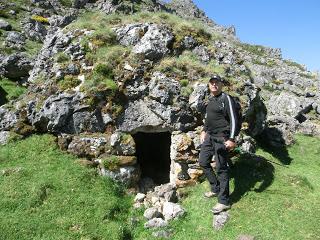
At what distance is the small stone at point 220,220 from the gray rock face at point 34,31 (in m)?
33.4

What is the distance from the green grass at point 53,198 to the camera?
12445mm

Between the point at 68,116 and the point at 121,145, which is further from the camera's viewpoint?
the point at 68,116

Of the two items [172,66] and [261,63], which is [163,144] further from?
[261,63]

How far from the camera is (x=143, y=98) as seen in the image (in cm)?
1723

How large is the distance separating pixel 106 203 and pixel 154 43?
8196 mm

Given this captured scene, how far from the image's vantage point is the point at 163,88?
667 inches

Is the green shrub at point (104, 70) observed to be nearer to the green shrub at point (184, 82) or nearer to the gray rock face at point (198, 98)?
the green shrub at point (184, 82)

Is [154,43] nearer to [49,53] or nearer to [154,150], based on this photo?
[49,53]

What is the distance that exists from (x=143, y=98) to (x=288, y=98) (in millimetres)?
19681

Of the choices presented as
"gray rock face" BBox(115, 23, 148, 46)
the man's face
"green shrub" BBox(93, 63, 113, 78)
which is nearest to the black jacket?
the man's face

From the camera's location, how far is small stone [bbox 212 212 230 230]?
41.9 ft

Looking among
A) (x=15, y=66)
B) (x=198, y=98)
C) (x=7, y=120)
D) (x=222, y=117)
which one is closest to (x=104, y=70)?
(x=198, y=98)

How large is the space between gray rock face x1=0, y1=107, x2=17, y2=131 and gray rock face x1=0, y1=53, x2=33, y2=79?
34.7 ft

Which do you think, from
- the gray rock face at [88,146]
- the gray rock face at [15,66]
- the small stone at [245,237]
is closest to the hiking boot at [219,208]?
the small stone at [245,237]
